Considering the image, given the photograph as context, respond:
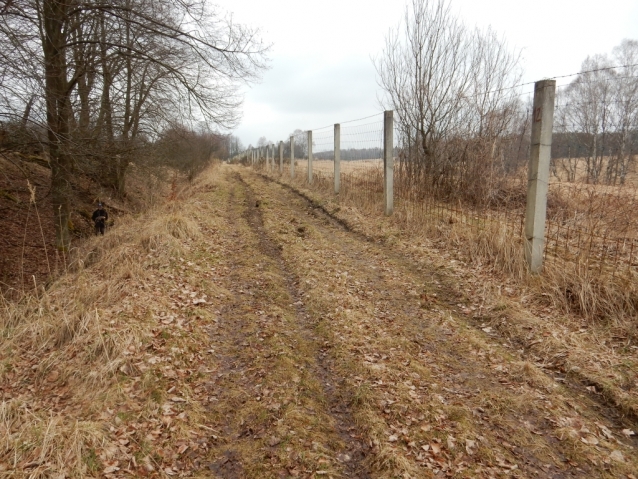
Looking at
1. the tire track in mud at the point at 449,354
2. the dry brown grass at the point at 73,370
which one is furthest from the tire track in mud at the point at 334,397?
the dry brown grass at the point at 73,370

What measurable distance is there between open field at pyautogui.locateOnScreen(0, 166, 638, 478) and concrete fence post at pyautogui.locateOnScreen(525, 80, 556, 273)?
66 cm

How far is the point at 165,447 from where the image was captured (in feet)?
9.73

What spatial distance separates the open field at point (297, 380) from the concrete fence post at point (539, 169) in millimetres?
663

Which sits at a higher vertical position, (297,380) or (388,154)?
(388,154)

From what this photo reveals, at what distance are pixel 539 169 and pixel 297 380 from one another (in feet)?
13.8

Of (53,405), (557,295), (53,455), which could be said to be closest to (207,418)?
(53,455)

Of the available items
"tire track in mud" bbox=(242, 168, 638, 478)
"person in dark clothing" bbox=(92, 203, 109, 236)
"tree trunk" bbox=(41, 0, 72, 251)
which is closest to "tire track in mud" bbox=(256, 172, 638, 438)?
"tire track in mud" bbox=(242, 168, 638, 478)

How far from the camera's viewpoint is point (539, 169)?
529cm

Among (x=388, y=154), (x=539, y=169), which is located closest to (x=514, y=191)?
(x=388, y=154)

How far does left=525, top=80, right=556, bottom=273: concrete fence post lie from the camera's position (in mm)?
5156

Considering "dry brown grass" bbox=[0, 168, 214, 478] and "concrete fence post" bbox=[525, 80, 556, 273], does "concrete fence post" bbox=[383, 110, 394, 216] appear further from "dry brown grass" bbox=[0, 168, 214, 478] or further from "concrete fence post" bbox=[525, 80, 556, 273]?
"dry brown grass" bbox=[0, 168, 214, 478]

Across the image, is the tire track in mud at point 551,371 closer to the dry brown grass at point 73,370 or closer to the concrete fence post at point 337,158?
the dry brown grass at point 73,370

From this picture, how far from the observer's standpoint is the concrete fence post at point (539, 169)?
5.16 metres

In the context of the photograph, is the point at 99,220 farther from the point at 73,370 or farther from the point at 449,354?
the point at 449,354
